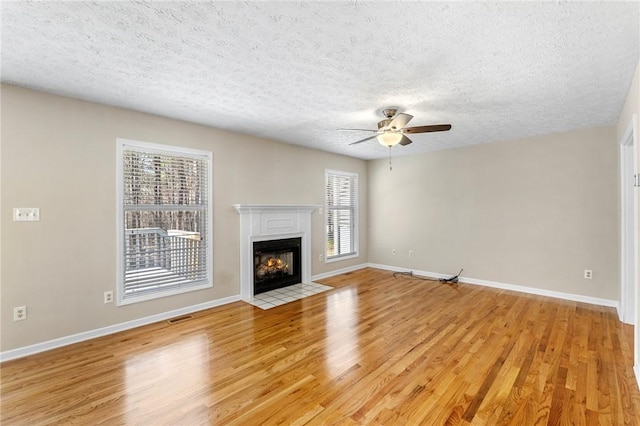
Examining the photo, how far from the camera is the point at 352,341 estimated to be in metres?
2.91

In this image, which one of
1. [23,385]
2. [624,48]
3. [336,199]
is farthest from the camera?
[336,199]

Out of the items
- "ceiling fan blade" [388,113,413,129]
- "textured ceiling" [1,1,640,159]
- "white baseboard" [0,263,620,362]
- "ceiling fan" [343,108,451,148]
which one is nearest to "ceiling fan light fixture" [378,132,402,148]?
"ceiling fan" [343,108,451,148]

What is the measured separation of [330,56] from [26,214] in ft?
10.4

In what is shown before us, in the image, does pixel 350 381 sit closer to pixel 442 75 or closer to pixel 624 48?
pixel 442 75

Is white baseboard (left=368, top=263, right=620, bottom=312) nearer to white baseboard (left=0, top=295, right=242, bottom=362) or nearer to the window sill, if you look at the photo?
white baseboard (left=0, top=295, right=242, bottom=362)

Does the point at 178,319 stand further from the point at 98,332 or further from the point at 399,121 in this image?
the point at 399,121

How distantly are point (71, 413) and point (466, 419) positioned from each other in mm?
2614

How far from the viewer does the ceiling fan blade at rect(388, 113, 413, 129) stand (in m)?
3.05

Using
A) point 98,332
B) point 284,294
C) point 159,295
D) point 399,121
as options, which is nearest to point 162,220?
point 159,295

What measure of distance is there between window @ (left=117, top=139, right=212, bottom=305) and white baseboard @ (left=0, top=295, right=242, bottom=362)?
0.83ft

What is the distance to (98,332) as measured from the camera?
10.1 ft

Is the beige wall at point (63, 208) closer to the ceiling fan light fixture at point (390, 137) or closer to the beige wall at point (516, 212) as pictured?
the ceiling fan light fixture at point (390, 137)

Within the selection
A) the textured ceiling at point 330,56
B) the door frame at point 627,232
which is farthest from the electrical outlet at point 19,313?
the door frame at point 627,232

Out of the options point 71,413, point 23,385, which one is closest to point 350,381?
point 71,413
